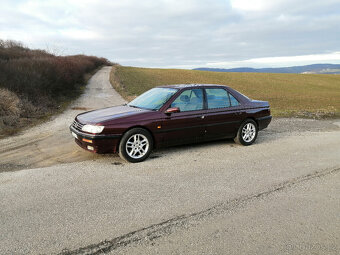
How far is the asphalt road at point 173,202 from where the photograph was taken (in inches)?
111

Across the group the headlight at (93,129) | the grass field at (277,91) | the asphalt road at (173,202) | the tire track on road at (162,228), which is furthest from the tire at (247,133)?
the grass field at (277,91)

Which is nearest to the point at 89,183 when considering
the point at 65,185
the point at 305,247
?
the point at 65,185

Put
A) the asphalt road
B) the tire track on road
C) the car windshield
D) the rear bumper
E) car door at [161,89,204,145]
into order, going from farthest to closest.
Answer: the rear bumper → the car windshield → car door at [161,89,204,145] → the asphalt road → the tire track on road

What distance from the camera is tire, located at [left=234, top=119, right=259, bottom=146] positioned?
6.70m

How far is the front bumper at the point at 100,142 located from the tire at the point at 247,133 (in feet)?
9.95

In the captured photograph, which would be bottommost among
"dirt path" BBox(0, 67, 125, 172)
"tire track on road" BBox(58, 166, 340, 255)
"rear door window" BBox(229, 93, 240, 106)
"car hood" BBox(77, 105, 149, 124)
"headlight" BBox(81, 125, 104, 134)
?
"tire track on road" BBox(58, 166, 340, 255)

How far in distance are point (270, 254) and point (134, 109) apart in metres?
3.98

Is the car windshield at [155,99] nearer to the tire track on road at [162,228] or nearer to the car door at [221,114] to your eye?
the car door at [221,114]

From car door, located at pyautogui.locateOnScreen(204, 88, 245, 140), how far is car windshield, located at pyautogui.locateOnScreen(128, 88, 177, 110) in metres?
0.91

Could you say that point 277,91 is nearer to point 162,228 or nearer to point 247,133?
point 247,133

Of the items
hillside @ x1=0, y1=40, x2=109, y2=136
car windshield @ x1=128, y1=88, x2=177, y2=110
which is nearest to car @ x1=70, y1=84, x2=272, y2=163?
car windshield @ x1=128, y1=88, x2=177, y2=110

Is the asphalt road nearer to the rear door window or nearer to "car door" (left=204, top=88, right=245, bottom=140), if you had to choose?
"car door" (left=204, top=88, right=245, bottom=140)

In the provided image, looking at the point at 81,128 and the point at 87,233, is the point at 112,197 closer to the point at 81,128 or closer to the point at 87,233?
the point at 87,233

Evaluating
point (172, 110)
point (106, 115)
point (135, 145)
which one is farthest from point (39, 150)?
point (172, 110)
